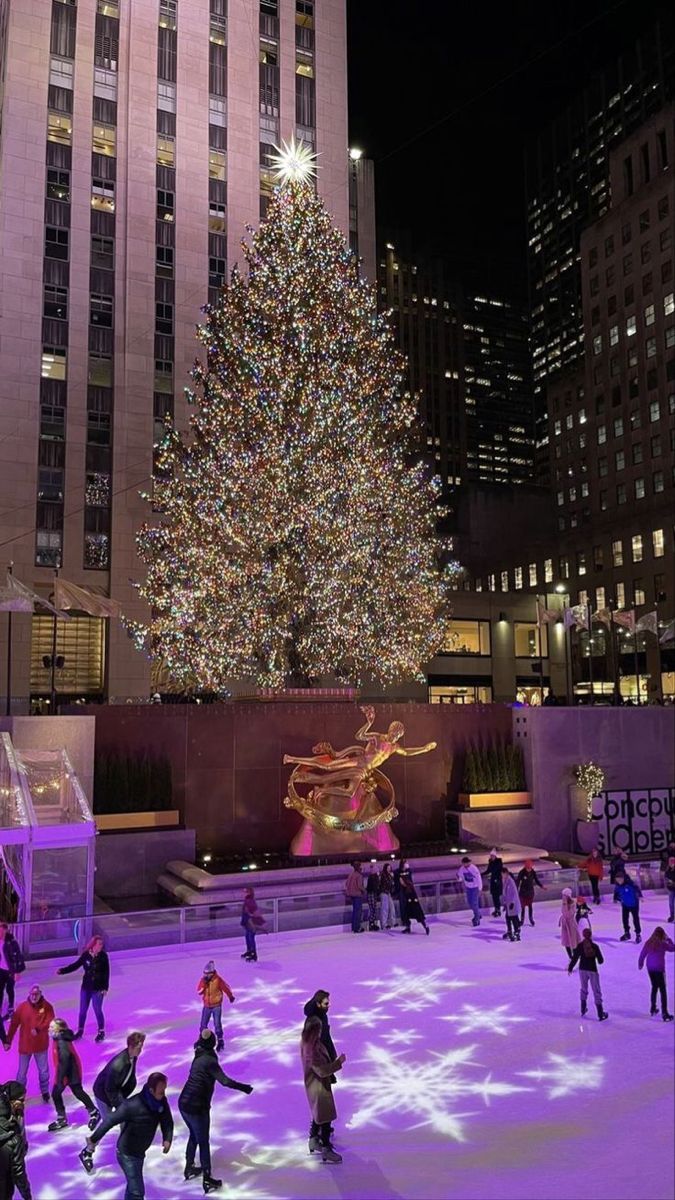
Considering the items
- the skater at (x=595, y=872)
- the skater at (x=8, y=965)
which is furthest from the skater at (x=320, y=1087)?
the skater at (x=595, y=872)

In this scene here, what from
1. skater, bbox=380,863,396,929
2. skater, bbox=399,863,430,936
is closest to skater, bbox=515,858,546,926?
skater, bbox=399,863,430,936

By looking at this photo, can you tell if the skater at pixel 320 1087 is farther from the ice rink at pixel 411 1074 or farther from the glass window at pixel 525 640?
the glass window at pixel 525 640

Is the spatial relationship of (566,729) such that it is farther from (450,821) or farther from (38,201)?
(38,201)

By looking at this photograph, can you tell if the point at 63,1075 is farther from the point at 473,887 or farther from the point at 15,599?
the point at 15,599

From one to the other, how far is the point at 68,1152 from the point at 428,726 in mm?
17664

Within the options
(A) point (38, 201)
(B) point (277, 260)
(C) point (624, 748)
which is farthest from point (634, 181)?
(C) point (624, 748)

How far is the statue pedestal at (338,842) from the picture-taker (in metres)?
21.8

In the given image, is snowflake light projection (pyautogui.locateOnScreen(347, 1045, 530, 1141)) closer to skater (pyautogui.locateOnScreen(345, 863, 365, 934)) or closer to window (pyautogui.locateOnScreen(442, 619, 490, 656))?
skater (pyautogui.locateOnScreen(345, 863, 365, 934))

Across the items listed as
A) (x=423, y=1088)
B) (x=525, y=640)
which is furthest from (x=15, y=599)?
(x=525, y=640)

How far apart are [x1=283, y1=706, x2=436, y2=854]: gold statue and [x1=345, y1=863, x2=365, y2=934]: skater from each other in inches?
173

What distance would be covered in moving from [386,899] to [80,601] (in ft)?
41.0

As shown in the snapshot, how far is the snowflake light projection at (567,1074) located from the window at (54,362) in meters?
42.7

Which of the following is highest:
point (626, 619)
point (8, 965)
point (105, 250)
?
point (105, 250)

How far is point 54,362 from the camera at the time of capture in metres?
45.9
